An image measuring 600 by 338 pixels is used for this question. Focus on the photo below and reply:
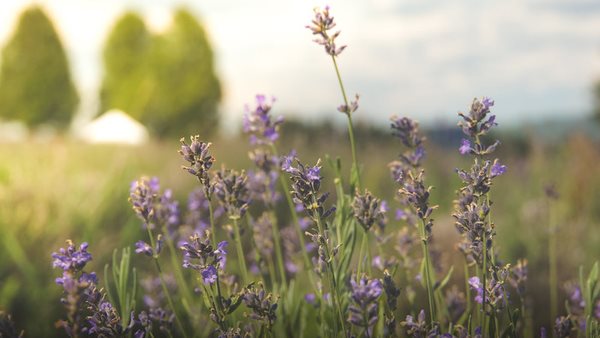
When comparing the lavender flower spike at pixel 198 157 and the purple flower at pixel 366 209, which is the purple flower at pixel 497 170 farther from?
the lavender flower spike at pixel 198 157

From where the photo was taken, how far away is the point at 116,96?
28.1m

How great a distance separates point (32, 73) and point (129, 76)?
3.90 metres

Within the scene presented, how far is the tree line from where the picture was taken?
26.1 meters

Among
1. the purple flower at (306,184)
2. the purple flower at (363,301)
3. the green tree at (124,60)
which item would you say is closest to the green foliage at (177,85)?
the green tree at (124,60)

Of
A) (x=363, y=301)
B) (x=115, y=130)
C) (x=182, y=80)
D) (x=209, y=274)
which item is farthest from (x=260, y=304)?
(x=182, y=80)

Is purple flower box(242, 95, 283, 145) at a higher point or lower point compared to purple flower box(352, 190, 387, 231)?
higher

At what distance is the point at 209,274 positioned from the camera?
1664 mm

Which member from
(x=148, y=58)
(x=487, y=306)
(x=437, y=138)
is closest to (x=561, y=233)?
(x=487, y=306)

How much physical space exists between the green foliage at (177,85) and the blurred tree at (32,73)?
3131mm

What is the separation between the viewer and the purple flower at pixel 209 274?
1647 millimetres

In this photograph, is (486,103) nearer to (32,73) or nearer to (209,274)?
(209,274)

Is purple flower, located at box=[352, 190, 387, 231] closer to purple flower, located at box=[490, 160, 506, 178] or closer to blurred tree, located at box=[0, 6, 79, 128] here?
purple flower, located at box=[490, 160, 506, 178]

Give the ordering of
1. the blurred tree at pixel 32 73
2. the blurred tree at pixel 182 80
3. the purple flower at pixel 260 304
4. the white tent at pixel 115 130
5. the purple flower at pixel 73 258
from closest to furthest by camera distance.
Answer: the purple flower at pixel 73 258 → the purple flower at pixel 260 304 → the white tent at pixel 115 130 → the blurred tree at pixel 182 80 → the blurred tree at pixel 32 73

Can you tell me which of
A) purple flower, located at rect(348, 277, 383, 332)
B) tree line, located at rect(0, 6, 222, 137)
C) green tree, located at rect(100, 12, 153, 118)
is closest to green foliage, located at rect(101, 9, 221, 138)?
tree line, located at rect(0, 6, 222, 137)
